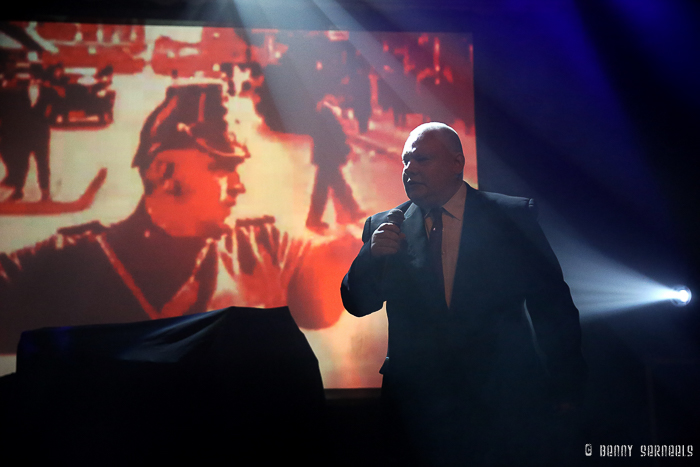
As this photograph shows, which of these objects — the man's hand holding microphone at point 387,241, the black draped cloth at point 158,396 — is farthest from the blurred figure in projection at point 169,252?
the man's hand holding microphone at point 387,241

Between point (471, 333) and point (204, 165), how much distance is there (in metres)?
1.93

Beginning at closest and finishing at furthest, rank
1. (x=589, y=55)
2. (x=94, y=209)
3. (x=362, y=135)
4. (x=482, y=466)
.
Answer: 1. (x=482, y=466)
2. (x=94, y=209)
3. (x=362, y=135)
4. (x=589, y=55)

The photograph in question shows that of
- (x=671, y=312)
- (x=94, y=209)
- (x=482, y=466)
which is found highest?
(x=94, y=209)

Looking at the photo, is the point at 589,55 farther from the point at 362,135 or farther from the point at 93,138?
the point at 93,138

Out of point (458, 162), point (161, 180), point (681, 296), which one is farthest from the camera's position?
point (161, 180)

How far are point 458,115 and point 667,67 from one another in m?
→ 1.48

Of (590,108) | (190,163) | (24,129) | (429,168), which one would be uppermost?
(590,108)

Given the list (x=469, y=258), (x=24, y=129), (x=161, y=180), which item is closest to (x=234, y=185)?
(x=161, y=180)

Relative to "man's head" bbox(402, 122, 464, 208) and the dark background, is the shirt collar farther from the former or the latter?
the dark background

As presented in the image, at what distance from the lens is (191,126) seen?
2.59 meters

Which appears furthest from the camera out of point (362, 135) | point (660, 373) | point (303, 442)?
point (362, 135)

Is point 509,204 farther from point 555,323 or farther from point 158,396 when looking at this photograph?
point 158,396

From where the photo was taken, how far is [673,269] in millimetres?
2629

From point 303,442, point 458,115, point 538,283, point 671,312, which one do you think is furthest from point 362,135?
point 671,312
